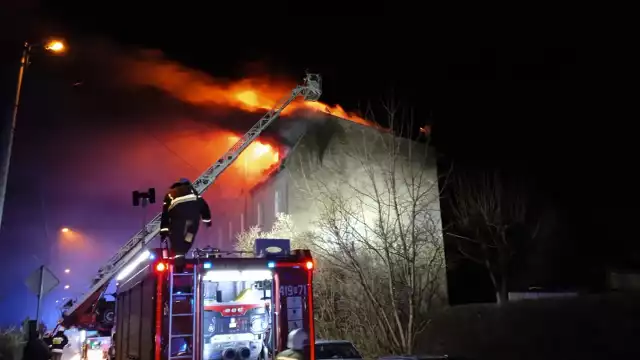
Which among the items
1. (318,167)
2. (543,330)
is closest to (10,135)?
(543,330)

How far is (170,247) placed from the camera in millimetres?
6773

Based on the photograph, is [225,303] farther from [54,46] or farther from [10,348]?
[10,348]

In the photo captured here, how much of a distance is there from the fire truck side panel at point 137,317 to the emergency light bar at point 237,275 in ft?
2.50

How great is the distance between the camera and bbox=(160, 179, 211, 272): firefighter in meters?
6.84

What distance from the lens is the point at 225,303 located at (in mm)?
7105

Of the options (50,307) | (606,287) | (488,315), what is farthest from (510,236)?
(50,307)

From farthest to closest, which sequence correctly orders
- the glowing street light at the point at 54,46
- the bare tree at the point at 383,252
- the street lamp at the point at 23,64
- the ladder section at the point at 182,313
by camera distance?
the bare tree at the point at 383,252 → the glowing street light at the point at 54,46 → the street lamp at the point at 23,64 → the ladder section at the point at 182,313

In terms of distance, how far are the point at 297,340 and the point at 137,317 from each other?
2610 millimetres

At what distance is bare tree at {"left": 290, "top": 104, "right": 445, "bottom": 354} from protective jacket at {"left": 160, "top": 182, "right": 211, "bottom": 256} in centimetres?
638

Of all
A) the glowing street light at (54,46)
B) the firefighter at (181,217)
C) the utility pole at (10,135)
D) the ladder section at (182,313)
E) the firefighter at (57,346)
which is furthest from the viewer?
Answer: the firefighter at (57,346)

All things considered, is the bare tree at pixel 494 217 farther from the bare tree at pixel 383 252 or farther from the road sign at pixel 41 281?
the road sign at pixel 41 281

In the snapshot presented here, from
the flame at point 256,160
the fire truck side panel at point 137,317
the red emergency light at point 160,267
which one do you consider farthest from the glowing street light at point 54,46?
the flame at point 256,160

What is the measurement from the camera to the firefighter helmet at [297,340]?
6.75 meters

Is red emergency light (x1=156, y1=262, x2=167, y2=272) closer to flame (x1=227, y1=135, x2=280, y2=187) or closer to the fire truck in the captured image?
the fire truck
